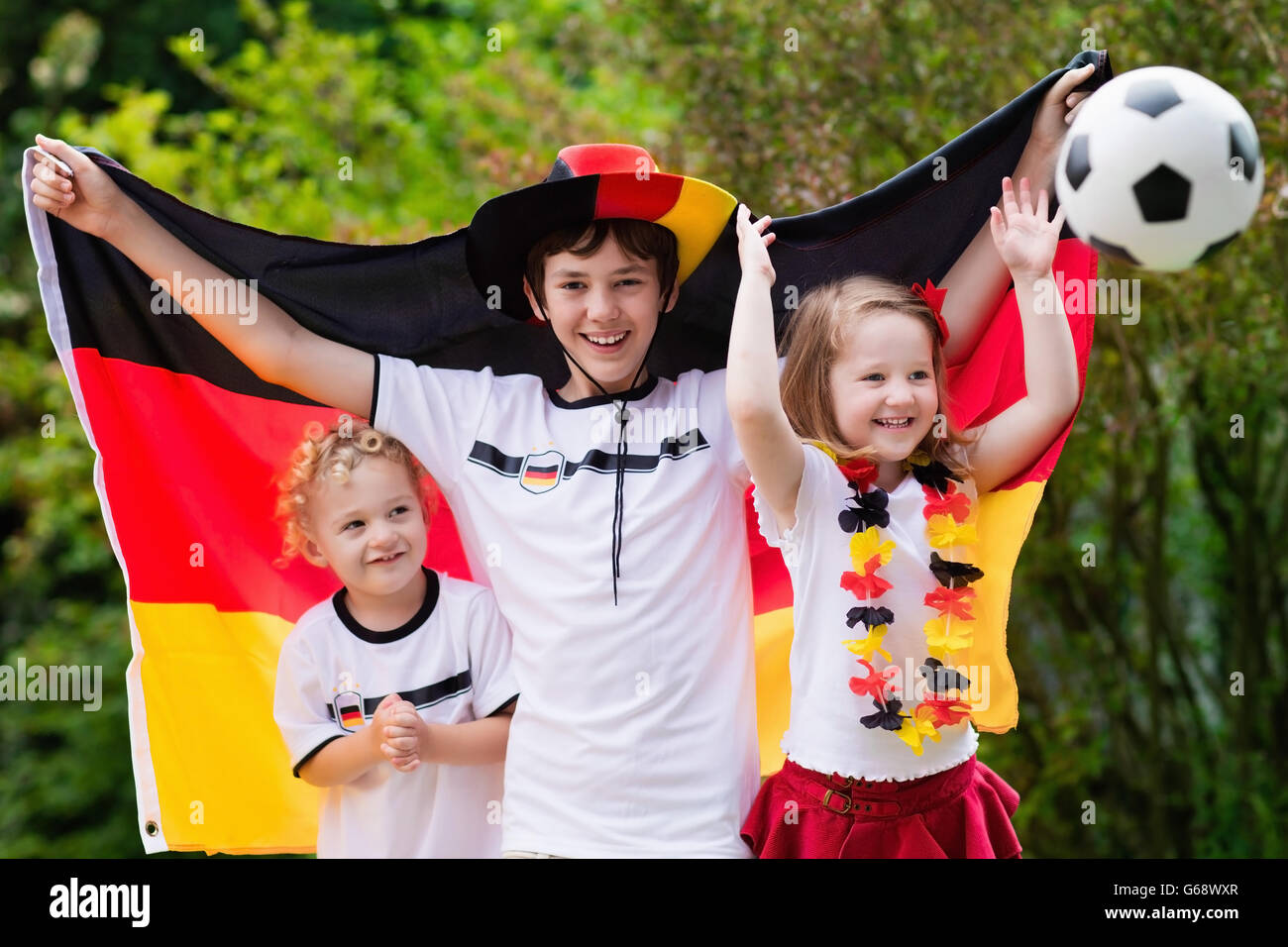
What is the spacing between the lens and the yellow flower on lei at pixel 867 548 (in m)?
2.87

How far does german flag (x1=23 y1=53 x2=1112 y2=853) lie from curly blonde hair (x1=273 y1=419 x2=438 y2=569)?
59mm

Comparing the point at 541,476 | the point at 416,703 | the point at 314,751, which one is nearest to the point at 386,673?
the point at 416,703

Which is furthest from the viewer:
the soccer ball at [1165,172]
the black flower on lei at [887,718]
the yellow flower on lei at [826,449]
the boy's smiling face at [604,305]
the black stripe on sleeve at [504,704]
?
the black stripe on sleeve at [504,704]

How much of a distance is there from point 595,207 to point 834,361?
25.1 inches

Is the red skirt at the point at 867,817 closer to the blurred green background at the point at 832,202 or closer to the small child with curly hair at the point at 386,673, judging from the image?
the small child with curly hair at the point at 386,673

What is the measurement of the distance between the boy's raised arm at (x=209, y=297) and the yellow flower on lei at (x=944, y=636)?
1.40m

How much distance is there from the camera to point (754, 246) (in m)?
2.88

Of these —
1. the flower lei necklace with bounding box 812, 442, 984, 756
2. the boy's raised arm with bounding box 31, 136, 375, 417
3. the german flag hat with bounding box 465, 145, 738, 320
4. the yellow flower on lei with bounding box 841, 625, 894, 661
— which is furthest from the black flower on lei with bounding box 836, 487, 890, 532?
the boy's raised arm with bounding box 31, 136, 375, 417

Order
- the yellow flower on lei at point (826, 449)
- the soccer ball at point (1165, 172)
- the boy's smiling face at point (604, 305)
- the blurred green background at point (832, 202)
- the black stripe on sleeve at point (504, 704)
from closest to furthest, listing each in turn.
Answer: the soccer ball at point (1165, 172) → the yellow flower on lei at point (826, 449) → the boy's smiling face at point (604, 305) → the black stripe on sleeve at point (504, 704) → the blurred green background at point (832, 202)

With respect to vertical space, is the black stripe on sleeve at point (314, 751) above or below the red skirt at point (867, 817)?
above

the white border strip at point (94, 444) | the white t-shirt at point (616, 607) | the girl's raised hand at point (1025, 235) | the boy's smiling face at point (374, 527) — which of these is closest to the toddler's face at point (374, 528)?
the boy's smiling face at point (374, 527)

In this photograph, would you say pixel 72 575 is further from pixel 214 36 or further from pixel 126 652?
pixel 214 36

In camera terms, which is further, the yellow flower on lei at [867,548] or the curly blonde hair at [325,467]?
the curly blonde hair at [325,467]

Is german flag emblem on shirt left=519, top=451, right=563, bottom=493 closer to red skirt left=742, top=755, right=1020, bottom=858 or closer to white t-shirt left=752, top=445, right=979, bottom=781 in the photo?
white t-shirt left=752, top=445, right=979, bottom=781
